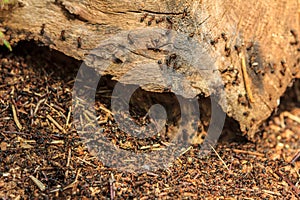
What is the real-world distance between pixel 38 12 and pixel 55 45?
1.23 ft

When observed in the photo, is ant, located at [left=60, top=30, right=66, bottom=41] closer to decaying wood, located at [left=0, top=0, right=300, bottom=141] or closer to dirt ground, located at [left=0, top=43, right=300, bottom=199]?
decaying wood, located at [left=0, top=0, right=300, bottom=141]

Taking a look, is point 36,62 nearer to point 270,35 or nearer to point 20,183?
point 20,183

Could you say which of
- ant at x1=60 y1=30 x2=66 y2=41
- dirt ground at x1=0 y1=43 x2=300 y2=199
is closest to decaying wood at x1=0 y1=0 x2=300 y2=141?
ant at x1=60 y1=30 x2=66 y2=41

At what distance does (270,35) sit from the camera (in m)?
4.90

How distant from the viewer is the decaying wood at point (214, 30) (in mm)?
4375

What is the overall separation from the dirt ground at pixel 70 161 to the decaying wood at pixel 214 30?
330 millimetres

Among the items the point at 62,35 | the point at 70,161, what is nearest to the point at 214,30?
the point at 62,35

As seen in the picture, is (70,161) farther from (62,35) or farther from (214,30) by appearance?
(214,30)

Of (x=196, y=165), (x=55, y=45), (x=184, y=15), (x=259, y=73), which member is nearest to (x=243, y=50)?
(x=259, y=73)

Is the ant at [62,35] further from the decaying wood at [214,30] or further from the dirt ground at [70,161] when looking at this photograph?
the dirt ground at [70,161]

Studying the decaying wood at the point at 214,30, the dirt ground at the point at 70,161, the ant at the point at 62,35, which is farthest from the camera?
the ant at the point at 62,35

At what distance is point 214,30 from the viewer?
4488 mm

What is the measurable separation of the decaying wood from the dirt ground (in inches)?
13.0

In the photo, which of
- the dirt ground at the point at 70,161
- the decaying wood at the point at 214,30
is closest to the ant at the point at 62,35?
the decaying wood at the point at 214,30
